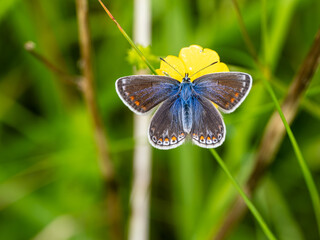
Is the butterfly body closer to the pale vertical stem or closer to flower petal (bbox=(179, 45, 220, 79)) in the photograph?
flower petal (bbox=(179, 45, 220, 79))

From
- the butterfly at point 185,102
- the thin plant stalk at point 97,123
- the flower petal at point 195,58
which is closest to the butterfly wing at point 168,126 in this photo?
the butterfly at point 185,102

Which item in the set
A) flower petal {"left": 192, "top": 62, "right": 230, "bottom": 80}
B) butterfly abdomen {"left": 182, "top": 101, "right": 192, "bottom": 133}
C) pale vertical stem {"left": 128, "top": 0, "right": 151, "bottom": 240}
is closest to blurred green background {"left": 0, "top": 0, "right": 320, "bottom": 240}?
pale vertical stem {"left": 128, "top": 0, "right": 151, "bottom": 240}

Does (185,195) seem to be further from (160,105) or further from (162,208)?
(160,105)

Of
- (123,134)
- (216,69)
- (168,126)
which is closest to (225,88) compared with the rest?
(216,69)

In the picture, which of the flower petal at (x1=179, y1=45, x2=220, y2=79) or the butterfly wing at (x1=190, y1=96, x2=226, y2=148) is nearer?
the butterfly wing at (x1=190, y1=96, x2=226, y2=148)

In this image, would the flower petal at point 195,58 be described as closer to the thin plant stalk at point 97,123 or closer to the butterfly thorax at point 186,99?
the butterfly thorax at point 186,99

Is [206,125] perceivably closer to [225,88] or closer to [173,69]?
[225,88]
